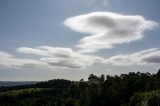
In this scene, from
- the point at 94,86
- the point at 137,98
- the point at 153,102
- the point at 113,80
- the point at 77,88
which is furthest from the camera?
the point at 77,88

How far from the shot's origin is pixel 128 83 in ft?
502

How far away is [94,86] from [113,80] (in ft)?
49.8

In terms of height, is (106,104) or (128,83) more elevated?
(128,83)

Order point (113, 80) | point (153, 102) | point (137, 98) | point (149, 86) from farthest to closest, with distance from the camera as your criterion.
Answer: point (113, 80) < point (149, 86) < point (137, 98) < point (153, 102)

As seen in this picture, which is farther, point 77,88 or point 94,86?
point 77,88

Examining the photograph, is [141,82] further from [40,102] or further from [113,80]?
[40,102]

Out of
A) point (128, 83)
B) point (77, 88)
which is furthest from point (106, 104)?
point (77, 88)

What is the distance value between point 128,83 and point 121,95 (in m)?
7.93

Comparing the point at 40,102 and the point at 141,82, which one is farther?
the point at 40,102

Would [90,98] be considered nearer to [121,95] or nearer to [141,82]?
[121,95]

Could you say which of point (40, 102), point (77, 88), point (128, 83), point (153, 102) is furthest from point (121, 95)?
point (153, 102)

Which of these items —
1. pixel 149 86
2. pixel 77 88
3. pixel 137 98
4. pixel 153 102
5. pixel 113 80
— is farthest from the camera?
pixel 77 88

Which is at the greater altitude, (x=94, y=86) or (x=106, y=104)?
(x=94, y=86)

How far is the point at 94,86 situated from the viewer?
148875 millimetres
